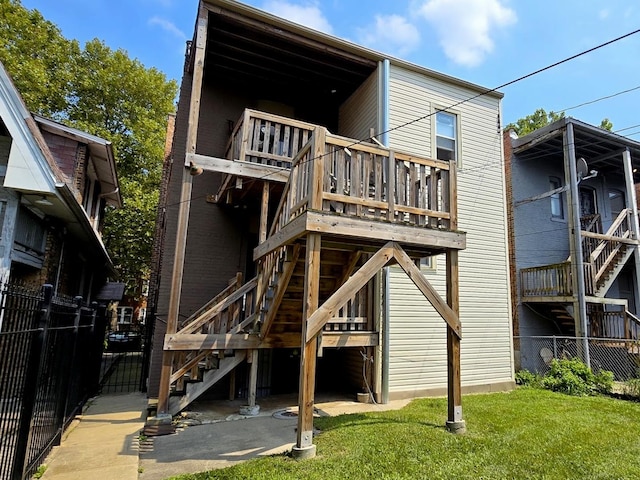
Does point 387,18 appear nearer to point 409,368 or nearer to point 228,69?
point 228,69

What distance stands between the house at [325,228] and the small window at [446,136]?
0.03 metres

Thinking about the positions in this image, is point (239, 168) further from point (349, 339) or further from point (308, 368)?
point (308, 368)

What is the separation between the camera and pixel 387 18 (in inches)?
283

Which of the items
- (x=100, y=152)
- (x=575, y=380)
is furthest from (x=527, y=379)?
(x=100, y=152)

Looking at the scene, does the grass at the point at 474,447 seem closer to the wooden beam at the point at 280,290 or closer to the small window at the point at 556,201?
the wooden beam at the point at 280,290

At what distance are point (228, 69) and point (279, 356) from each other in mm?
6968

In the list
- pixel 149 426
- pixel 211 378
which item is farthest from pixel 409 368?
pixel 149 426

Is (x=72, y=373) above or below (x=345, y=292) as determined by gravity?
below

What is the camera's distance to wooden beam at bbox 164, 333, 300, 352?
612cm

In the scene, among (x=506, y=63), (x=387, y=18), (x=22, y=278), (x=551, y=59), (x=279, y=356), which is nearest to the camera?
(x=551, y=59)

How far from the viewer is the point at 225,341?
663cm

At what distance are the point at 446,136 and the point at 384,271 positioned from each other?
4.06 meters

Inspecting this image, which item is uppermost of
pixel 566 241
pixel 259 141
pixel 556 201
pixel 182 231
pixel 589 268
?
pixel 556 201

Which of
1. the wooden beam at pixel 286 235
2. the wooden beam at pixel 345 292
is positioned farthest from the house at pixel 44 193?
the wooden beam at pixel 345 292
